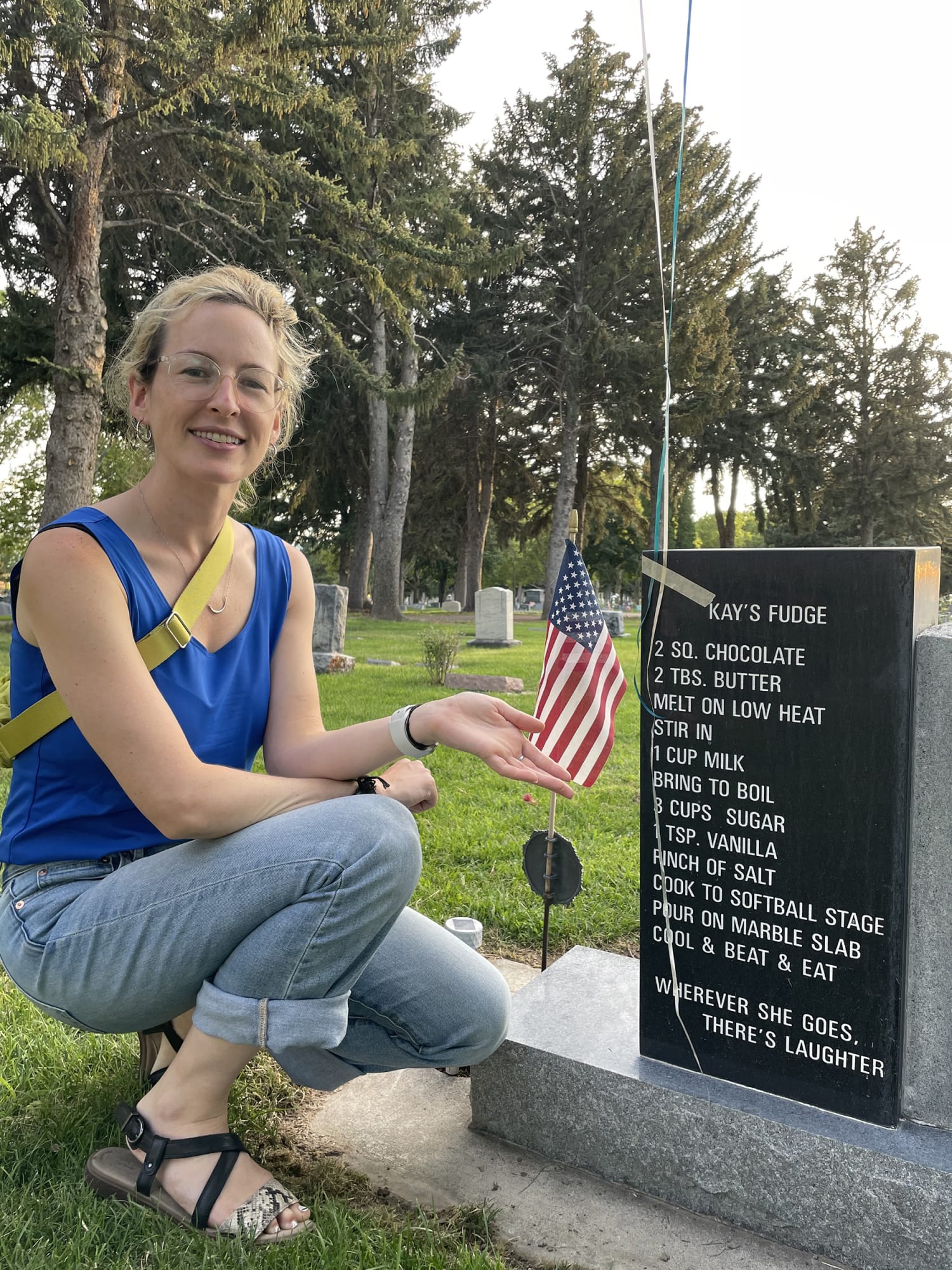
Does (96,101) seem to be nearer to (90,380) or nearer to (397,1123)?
(90,380)

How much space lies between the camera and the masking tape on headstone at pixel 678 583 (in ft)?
6.97

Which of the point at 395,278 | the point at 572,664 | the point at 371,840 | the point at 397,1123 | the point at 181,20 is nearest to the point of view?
the point at 371,840

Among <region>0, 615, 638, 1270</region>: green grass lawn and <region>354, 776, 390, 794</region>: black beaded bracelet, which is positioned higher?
<region>354, 776, 390, 794</region>: black beaded bracelet

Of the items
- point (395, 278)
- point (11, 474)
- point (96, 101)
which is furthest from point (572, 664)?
point (11, 474)

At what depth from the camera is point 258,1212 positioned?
70.2 inches

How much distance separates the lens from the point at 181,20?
33.9 ft

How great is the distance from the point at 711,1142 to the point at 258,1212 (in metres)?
1.00

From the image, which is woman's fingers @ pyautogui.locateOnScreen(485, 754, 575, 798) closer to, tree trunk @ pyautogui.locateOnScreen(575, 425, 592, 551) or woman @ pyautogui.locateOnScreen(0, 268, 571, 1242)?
woman @ pyautogui.locateOnScreen(0, 268, 571, 1242)

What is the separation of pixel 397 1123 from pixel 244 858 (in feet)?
3.47

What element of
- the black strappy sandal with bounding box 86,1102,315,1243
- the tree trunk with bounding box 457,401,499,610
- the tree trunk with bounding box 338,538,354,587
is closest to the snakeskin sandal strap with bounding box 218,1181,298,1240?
the black strappy sandal with bounding box 86,1102,315,1243

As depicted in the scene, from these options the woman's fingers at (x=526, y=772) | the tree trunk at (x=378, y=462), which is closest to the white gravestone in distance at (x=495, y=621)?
the tree trunk at (x=378, y=462)

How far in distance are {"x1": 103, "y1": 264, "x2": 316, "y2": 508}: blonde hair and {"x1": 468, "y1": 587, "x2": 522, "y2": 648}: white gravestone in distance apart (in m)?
15.0

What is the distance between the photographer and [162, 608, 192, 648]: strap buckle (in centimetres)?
192

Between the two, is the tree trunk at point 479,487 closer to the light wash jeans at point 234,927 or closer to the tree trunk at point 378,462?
the tree trunk at point 378,462
